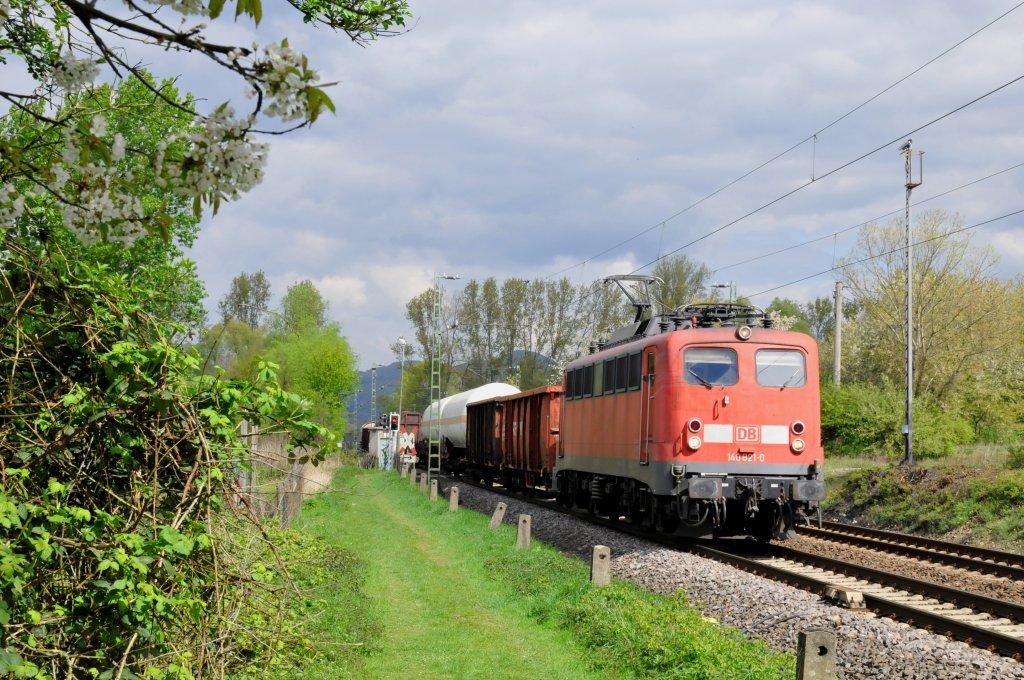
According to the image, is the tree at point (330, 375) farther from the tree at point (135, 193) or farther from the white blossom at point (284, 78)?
the white blossom at point (284, 78)

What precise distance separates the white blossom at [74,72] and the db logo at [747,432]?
12.5 m

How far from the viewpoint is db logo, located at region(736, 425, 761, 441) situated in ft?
50.0

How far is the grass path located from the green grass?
0.05 feet

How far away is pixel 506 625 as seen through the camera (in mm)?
10578

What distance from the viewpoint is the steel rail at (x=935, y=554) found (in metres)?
13.6

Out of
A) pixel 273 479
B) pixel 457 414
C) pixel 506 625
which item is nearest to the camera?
pixel 506 625

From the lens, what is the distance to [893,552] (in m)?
16.1

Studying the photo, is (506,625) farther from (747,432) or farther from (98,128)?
(98,128)

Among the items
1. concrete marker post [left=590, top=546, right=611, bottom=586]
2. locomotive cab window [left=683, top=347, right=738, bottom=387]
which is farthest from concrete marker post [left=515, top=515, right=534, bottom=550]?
concrete marker post [left=590, top=546, right=611, bottom=586]

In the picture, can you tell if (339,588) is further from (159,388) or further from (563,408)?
(563,408)

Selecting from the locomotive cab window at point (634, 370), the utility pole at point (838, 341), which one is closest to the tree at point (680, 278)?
the utility pole at point (838, 341)

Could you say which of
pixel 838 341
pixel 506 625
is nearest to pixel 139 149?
pixel 506 625

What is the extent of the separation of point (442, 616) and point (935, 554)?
27.0ft

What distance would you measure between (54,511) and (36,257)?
134cm
